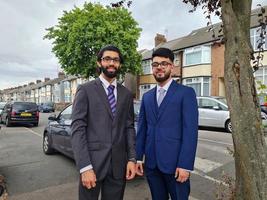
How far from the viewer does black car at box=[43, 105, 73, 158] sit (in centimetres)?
662

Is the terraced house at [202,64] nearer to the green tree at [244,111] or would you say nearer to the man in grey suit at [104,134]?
the green tree at [244,111]

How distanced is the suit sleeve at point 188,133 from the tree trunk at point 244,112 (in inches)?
15.6

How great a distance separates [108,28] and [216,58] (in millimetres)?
9389

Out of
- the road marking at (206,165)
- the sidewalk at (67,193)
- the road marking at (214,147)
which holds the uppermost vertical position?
the sidewalk at (67,193)

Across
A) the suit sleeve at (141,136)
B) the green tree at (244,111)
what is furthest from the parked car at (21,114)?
the green tree at (244,111)

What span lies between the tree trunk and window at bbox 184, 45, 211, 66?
21970 mm

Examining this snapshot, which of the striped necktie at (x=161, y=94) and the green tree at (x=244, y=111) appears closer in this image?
the green tree at (x=244, y=111)

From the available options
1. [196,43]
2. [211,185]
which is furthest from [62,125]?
[196,43]

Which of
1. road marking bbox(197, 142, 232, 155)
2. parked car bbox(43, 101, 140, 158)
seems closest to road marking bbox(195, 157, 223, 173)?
road marking bbox(197, 142, 232, 155)

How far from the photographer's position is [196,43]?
82.2ft

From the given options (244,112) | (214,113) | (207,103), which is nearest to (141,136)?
(244,112)

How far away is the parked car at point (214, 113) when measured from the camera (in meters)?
12.9

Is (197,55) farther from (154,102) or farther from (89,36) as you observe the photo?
(154,102)

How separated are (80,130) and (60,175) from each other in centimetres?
384
